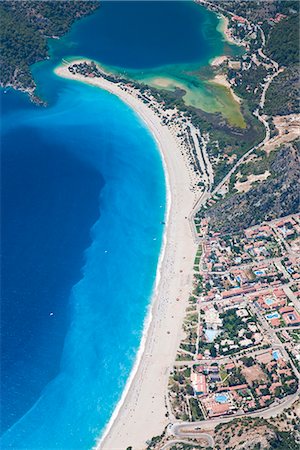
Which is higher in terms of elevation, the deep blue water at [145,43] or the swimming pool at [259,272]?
the deep blue water at [145,43]

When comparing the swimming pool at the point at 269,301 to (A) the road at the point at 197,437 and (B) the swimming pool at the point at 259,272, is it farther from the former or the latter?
(A) the road at the point at 197,437

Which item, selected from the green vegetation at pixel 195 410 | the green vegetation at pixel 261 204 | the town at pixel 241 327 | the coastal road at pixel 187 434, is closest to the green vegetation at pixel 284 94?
the green vegetation at pixel 261 204

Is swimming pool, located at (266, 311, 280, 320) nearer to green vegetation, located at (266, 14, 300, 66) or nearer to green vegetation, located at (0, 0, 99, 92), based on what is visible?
green vegetation, located at (266, 14, 300, 66)

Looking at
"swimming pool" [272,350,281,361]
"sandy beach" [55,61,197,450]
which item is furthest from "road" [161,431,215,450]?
"swimming pool" [272,350,281,361]

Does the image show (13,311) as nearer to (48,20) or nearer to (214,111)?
(214,111)

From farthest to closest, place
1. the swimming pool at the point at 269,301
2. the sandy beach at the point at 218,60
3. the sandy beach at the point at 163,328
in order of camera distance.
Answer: the sandy beach at the point at 218,60
the swimming pool at the point at 269,301
the sandy beach at the point at 163,328

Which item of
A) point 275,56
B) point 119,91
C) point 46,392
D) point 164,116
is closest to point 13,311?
point 46,392
